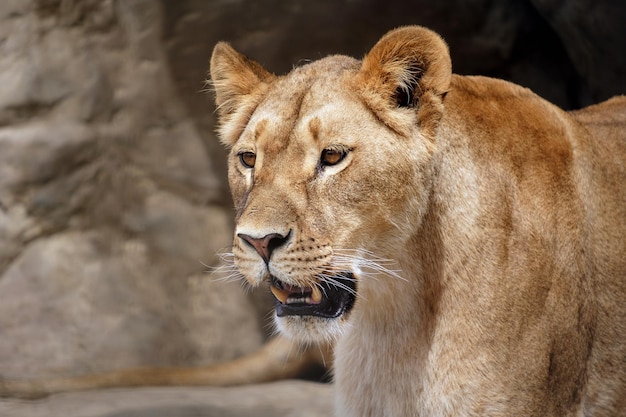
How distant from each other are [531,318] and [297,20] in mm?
2539

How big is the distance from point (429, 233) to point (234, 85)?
0.82 metres

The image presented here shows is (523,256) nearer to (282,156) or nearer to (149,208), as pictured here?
(282,156)

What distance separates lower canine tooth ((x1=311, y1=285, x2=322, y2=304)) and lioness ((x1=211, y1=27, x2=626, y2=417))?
0.6 inches

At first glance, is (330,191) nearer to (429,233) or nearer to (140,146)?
(429,233)

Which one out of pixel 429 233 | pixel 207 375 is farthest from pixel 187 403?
pixel 429 233

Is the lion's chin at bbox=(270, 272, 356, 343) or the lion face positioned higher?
the lion face

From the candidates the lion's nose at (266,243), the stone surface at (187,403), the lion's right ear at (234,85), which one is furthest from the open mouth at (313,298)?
the stone surface at (187,403)

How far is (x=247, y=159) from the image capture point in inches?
106

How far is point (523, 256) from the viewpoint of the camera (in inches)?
106

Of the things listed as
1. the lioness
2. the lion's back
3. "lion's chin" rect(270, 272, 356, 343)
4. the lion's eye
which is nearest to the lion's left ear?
the lioness

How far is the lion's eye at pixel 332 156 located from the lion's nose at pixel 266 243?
240 mm

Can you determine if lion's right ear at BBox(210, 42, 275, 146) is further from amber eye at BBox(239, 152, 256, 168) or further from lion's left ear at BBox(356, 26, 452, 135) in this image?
lion's left ear at BBox(356, 26, 452, 135)

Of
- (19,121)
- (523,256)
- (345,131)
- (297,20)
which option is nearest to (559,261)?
(523,256)

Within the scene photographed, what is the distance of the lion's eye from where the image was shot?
251 cm
